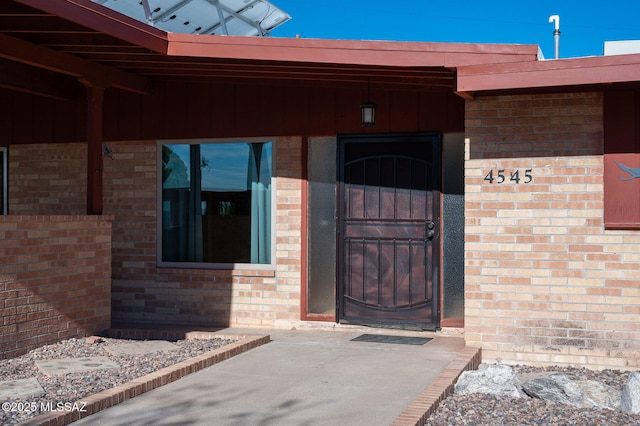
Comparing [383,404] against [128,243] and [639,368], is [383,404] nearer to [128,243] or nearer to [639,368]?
A: [639,368]

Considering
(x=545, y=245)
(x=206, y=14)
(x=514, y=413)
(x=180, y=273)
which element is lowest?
(x=514, y=413)

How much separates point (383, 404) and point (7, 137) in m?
7.20

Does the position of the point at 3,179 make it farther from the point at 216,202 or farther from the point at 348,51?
the point at 348,51

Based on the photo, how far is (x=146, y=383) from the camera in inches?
234

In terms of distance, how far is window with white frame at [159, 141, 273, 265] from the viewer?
955 cm

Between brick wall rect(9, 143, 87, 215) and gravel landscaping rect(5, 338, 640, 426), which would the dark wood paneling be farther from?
gravel landscaping rect(5, 338, 640, 426)

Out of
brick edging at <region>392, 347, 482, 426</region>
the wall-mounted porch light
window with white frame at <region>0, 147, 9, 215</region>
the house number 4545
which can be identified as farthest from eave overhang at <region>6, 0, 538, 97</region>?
window with white frame at <region>0, 147, 9, 215</region>

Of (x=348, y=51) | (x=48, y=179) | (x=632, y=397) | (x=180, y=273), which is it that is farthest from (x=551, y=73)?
(x=48, y=179)

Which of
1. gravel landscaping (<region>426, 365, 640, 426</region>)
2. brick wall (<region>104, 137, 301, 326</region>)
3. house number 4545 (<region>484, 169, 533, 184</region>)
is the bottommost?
gravel landscaping (<region>426, 365, 640, 426</region>)

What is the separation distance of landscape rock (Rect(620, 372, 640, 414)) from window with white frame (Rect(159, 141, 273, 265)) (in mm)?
4710

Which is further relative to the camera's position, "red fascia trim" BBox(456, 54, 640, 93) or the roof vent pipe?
the roof vent pipe

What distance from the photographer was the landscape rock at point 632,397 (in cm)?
555

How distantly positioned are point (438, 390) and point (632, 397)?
1349 mm

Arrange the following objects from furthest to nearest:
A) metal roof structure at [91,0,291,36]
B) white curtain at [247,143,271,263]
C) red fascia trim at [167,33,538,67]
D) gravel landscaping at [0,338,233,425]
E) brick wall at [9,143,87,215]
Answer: metal roof structure at [91,0,291,36], brick wall at [9,143,87,215], white curtain at [247,143,271,263], red fascia trim at [167,33,538,67], gravel landscaping at [0,338,233,425]
